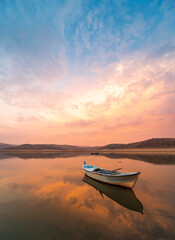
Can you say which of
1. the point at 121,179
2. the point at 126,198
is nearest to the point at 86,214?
the point at 126,198

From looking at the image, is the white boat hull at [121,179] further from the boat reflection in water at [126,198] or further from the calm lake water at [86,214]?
the calm lake water at [86,214]

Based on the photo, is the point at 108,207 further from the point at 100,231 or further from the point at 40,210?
the point at 40,210

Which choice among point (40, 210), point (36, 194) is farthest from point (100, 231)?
point (36, 194)

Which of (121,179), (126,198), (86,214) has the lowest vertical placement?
(86,214)

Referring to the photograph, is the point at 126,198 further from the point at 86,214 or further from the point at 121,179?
the point at 86,214

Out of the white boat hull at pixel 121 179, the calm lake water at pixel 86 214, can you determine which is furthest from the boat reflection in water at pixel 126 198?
the white boat hull at pixel 121 179

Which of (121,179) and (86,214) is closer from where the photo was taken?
(86,214)

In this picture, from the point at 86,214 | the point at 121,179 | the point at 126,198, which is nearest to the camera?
the point at 86,214

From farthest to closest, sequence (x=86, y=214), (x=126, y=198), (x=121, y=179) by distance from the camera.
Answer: (x=121, y=179) < (x=126, y=198) < (x=86, y=214)

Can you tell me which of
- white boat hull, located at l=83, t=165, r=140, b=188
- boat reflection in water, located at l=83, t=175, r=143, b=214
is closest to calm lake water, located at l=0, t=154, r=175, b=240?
boat reflection in water, located at l=83, t=175, r=143, b=214

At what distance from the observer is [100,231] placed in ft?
20.6

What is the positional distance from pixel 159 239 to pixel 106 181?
29.6 ft

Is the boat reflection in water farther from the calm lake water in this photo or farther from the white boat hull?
the white boat hull

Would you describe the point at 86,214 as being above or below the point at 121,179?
below
